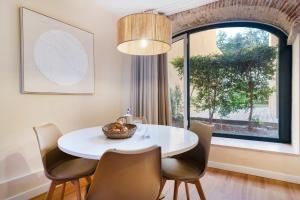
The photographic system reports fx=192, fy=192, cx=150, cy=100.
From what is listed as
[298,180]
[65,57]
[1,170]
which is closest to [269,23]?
[298,180]

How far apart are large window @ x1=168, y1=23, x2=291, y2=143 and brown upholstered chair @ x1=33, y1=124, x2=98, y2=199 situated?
2.20 meters

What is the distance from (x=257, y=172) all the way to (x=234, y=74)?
150cm

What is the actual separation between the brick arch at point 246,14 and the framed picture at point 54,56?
1512 millimetres

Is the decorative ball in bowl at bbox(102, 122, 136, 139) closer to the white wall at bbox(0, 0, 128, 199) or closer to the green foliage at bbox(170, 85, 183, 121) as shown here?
the white wall at bbox(0, 0, 128, 199)

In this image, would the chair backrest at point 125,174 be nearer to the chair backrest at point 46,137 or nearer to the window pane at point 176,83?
the chair backrest at point 46,137

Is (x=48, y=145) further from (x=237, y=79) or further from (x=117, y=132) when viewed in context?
(x=237, y=79)

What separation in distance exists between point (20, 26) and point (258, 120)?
11.1 ft

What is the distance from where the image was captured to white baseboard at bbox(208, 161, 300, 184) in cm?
232

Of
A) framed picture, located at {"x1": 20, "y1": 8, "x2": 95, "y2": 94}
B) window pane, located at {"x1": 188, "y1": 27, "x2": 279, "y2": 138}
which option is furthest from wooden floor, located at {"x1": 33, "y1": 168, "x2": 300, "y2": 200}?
framed picture, located at {"x1": 20, "y1": 8, "x2": 95, "y2": 94}

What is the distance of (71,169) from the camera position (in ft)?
4.93

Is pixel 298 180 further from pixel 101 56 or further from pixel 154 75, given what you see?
pixel 101 56

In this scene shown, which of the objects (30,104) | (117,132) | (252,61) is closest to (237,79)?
(252,61)

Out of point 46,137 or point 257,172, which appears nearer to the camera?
point 46,137

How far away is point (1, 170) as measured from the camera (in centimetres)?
182
